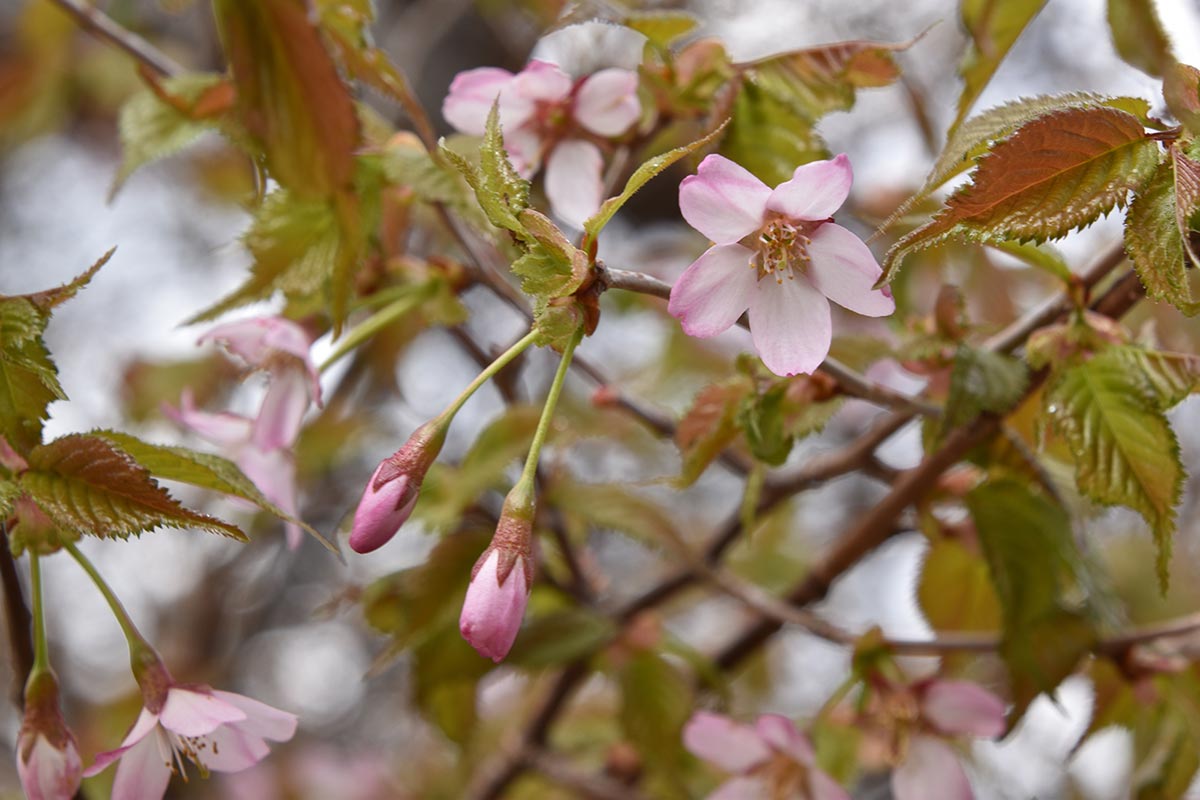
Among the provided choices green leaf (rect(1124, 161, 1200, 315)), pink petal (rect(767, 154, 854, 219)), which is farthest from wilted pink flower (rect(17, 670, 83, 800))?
green leaf (rect(1124, 161, 1200, 315))

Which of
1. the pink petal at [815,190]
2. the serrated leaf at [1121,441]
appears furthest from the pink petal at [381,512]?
the serrated leaf at [1121,441]

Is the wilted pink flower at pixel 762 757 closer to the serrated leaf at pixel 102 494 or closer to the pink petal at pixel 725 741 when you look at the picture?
the pink petal at pixel 725 741

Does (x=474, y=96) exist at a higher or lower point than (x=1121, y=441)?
higher

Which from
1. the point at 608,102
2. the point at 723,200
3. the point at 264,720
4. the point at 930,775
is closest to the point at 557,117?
the point at 608,102

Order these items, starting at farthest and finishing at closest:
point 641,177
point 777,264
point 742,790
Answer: point 742,790, point 777,264, point 641,177

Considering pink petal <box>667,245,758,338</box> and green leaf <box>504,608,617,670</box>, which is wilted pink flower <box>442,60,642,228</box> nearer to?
pink petal <box>667,245,758,338</box>

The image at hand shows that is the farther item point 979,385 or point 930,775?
point 930,775

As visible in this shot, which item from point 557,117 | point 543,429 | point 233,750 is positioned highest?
point 557,117

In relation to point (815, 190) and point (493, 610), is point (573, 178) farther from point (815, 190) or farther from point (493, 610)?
point (493, 610)
